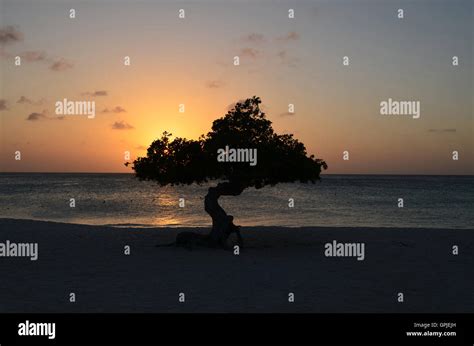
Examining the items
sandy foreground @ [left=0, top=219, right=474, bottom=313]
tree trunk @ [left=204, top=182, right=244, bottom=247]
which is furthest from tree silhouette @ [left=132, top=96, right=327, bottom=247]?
sandy foreground @ [left=0, top=219, right=474, bottom=313]

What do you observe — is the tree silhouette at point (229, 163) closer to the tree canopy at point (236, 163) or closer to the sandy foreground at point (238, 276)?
the tree canopy at point (236, 163)

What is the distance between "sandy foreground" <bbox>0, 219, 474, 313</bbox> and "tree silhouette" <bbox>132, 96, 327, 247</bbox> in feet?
10.1

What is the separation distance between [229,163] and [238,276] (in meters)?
7.31

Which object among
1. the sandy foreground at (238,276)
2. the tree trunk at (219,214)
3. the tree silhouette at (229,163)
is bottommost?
the sandy foreground at (238,276)

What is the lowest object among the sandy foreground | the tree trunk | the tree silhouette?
the sandy foreground

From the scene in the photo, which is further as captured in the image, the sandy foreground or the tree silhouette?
the tree silhouette

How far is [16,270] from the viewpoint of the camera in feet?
65.2

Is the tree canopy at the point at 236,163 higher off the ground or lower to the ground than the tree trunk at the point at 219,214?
higher

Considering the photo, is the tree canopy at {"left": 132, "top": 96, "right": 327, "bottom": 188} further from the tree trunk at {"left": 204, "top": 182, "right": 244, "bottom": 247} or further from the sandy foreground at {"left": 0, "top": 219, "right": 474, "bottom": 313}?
the sandy foreground at {"left": 0, "top": 219, "right": 474, "bottom": 313}

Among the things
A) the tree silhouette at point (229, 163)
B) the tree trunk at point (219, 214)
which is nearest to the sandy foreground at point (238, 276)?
the tree trunk at point (219, 214)

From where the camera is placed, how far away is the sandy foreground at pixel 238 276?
15.1 metres

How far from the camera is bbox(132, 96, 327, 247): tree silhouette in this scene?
24594mm

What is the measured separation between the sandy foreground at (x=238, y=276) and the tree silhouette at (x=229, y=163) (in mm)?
3067
